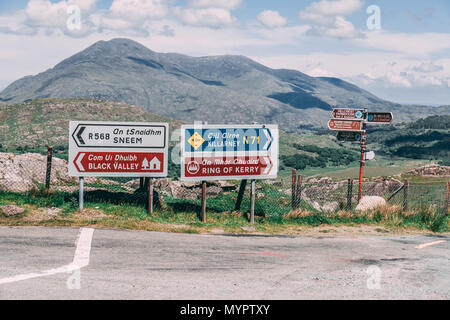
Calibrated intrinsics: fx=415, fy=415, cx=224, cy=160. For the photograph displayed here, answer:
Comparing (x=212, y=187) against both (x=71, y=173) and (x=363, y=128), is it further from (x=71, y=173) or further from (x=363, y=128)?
(x=71, y=173)

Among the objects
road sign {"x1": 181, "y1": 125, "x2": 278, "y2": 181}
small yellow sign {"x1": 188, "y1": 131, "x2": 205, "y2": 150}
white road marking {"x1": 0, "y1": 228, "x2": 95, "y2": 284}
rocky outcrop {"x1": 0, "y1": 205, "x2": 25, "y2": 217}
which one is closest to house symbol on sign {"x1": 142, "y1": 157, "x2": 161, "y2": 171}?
road sign {"x1": 181, "y1": 125, "x2": 278, "y2": 181}

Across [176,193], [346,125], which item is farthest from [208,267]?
[176,193]

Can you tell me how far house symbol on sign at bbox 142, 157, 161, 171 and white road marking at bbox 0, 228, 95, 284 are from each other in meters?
2.92

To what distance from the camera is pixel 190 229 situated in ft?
38.5

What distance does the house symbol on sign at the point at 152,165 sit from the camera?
1309 cm

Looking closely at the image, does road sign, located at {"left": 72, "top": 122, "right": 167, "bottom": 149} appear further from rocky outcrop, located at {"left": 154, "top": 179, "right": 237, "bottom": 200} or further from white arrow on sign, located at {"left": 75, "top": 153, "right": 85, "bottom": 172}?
rocky outcrop, located at {"left": 154, "top": 179, "right": 237, "bottom": 200}

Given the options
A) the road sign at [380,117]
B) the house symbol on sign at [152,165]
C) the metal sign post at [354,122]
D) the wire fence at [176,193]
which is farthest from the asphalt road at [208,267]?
the road sign at [380,117]

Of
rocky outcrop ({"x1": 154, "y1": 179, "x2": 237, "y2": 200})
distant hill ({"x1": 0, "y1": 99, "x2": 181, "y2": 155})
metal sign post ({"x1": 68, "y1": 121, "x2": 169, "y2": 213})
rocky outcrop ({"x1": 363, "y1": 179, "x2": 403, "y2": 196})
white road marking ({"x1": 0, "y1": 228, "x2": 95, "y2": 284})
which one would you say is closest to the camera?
white road marking ({"x1": 0, "y1": 228, "x2": 95, "y2": 284})

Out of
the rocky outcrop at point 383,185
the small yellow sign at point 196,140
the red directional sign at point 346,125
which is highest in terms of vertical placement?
the red directional sign at point 346,125

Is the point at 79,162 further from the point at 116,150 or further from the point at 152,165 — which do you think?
the point at 152,165

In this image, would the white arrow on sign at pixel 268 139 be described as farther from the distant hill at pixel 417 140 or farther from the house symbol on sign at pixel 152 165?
the distant hill at pixel 417 140

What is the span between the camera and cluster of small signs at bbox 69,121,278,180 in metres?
12.7

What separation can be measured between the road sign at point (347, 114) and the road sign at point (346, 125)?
166mm
